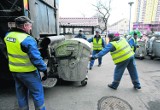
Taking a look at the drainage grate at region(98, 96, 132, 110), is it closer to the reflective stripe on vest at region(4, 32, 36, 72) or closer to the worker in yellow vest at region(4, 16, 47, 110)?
the worker in yellow vest at region(4, 16, 47, 110)

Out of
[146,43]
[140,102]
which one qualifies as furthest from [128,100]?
[146,43]

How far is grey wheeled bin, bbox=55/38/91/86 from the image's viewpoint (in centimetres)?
409

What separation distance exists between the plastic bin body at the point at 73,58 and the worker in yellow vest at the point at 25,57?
1.55 m

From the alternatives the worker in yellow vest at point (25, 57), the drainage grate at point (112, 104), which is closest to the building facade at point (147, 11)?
the drainage grate at point (112, 104)

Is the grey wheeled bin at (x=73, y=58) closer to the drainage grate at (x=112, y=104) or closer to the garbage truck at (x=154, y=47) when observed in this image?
the drainage grate at (x=112, y=104)

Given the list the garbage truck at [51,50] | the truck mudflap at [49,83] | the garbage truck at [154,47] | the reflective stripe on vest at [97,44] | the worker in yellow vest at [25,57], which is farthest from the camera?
the garbage truck at [154,47]

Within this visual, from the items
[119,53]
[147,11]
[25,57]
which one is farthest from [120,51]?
[147,11]

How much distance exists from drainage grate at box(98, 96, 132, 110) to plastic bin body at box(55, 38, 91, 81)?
0.83 metres

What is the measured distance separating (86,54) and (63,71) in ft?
2.42

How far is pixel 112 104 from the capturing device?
3.53 meters

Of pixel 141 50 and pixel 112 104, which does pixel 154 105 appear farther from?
pixel 141 50

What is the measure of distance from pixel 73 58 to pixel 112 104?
143 cm

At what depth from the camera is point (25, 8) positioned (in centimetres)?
338

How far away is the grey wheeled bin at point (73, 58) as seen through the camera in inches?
161
